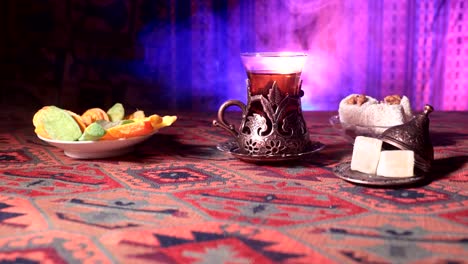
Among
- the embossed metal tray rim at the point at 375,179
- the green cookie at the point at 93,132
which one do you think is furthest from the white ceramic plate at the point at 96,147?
the embossed metal tray rim at the point at 375,179

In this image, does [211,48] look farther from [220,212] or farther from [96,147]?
[220,212]

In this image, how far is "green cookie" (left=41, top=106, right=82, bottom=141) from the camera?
42.9 inches

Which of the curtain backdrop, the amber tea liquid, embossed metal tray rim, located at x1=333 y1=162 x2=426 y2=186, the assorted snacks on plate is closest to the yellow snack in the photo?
the assorted snacks on plate

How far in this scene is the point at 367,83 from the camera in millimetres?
2953

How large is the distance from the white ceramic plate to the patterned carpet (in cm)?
2

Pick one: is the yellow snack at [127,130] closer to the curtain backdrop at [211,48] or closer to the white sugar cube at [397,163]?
the white sugar cube at [397,163]

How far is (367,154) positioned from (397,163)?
2.0 inches

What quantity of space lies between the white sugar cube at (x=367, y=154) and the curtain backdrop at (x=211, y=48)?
2.10 m

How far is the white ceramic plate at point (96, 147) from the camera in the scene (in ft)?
3.53

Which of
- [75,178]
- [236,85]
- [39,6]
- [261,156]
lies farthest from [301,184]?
[39,6]

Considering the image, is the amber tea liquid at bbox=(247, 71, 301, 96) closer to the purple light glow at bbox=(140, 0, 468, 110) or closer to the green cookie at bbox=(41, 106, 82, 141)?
the green cookie at bbox=(41, 106, 82, 141)

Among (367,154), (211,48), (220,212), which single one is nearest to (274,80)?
(367,154)

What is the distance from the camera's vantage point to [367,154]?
0.87 m

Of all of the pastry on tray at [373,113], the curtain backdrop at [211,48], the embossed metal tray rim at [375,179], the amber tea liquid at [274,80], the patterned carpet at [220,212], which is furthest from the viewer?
the curtain backdrop at [211,48]
